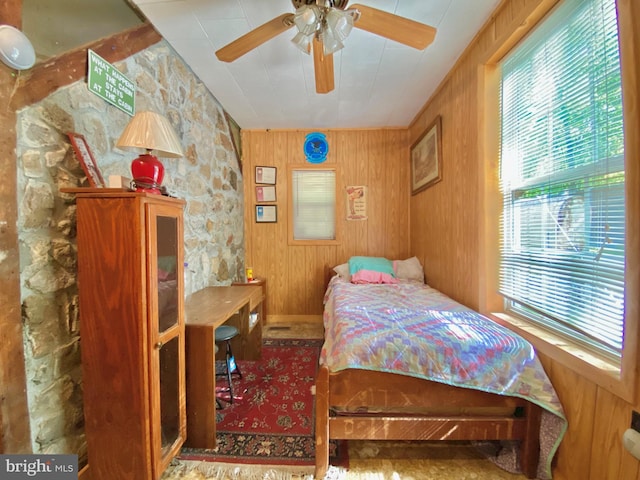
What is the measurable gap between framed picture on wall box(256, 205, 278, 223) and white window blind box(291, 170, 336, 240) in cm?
26

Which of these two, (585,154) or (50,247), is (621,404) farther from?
(50,247)

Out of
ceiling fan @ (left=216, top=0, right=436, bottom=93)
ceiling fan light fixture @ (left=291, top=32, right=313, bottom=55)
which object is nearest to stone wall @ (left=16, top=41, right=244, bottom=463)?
ceiling fan @ (left=216, top=0, right=436, bottom=93)

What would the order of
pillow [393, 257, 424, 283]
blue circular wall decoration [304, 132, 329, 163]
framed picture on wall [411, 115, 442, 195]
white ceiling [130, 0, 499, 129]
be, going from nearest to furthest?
1. white ceiling [130, 0, 499, 129]
2. framed picture on wall [411, 115, 442, 195]
3. pillow [393, 257, 424, 283]
4. blue circular wall decoration [304, 132, 329, 163]

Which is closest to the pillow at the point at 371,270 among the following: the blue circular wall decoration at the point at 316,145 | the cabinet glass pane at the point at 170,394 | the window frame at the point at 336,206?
the window frame at the point at 336,206

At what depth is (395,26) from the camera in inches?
51.3

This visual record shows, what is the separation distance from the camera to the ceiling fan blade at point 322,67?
146 cm

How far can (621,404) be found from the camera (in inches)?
35.2

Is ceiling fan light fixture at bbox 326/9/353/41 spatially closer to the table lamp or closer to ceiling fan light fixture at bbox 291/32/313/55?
ceiling fan light fixture at bbox 291/32/313/55

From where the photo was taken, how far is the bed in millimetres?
1142

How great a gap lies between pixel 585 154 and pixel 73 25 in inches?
90.6

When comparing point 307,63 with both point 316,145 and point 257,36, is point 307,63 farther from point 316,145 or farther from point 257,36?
point 316,145

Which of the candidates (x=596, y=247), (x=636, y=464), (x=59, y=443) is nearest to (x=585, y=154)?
(x=596, y=247)

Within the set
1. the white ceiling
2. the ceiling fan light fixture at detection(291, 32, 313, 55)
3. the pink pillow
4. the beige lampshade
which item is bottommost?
the pink pillow

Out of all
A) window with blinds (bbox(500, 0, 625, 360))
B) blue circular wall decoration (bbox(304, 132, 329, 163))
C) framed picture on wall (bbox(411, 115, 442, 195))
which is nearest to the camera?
window with blinds (bbox(500, 0, 625, 360))
